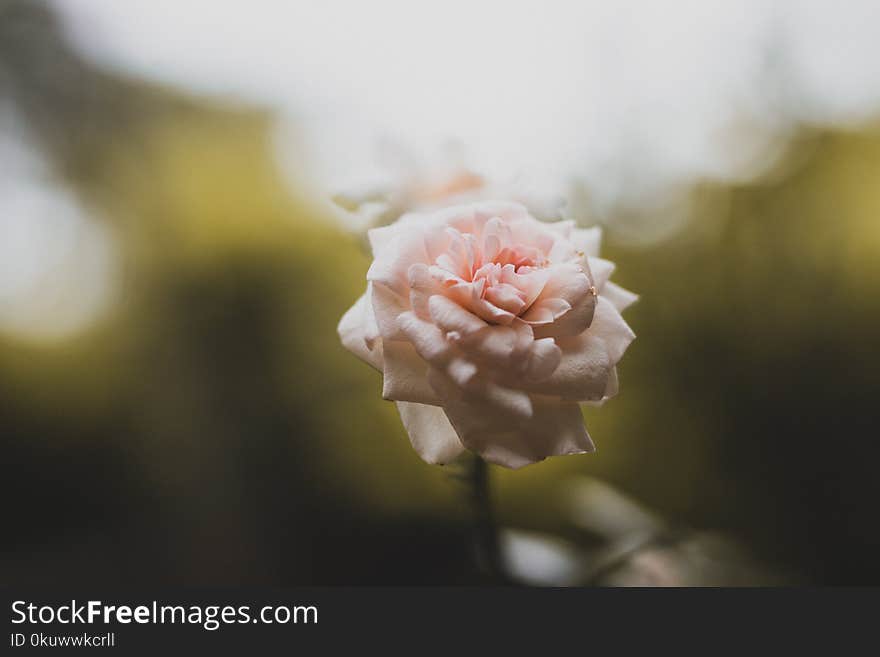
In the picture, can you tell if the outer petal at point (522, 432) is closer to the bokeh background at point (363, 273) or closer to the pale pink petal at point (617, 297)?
the pale pink petal at point (617, 297)

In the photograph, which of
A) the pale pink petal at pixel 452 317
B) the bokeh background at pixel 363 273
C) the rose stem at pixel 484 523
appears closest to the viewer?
the pale pink petal at pixel 452 317

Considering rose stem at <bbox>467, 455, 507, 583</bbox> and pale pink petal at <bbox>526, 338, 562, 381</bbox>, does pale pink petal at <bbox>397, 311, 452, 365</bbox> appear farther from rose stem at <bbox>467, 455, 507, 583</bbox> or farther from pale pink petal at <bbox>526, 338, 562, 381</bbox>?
rose stem at <bbox>467, 455, 507, 583</bbox>

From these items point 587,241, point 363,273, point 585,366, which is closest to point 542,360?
point 585,366

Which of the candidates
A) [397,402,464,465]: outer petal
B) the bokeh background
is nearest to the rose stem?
[397,402,464,465]: outer petal

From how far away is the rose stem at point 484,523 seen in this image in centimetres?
43

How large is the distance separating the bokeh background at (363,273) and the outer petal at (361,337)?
1.34ft

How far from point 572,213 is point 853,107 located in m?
0.42

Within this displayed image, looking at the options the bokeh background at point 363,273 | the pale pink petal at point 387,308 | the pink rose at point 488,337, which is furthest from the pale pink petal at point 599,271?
the bokeh background at point 363,273

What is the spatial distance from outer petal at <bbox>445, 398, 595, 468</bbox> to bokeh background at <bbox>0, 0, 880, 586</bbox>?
0.41 meters

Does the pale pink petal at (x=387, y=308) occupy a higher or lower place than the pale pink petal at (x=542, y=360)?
higher

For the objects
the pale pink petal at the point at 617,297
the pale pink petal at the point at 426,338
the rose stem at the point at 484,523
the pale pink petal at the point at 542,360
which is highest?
the pale pink petal at the point at 617,297

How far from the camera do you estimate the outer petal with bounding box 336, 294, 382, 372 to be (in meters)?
0.33

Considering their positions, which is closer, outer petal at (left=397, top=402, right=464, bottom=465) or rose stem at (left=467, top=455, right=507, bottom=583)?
outer petal at (left=397, top=402, right=464, bottom=465)

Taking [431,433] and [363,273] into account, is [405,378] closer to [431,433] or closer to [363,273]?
[431,433]
